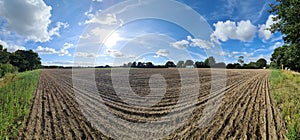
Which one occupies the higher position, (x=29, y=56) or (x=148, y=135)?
(x=29, y=56)

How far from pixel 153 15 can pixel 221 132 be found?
887 cm

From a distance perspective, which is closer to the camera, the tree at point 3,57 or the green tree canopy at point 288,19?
the green tree canopy at point 288,19

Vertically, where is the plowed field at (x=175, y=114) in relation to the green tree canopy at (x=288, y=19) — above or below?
below

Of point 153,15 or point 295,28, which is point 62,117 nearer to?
point 153,15

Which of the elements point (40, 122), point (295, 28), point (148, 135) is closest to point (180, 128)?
point (148, 135)

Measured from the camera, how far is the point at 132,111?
279 inches

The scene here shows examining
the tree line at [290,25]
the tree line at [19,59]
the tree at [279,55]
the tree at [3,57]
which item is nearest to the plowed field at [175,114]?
the tree line at [290,25]

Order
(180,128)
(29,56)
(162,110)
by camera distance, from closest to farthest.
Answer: (180,128) → (162,110) → (29,56)

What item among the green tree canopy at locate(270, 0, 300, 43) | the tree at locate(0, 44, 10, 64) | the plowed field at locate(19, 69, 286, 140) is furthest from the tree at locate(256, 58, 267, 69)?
the tree at locate(0, 44, 10, 64)

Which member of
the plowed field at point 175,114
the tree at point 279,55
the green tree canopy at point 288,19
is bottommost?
the plowed field at point 175,114

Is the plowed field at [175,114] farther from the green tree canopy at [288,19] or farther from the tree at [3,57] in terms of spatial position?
the tree at [3,57]

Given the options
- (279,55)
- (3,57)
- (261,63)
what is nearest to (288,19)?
(279,55)

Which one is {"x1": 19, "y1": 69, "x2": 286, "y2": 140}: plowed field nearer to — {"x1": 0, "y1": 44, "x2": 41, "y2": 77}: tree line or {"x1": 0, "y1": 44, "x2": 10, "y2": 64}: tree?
{"x1": 0, "y1": 44, "x2": 41, "y2": 77}: tree line

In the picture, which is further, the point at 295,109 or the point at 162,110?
the point at 162,110
